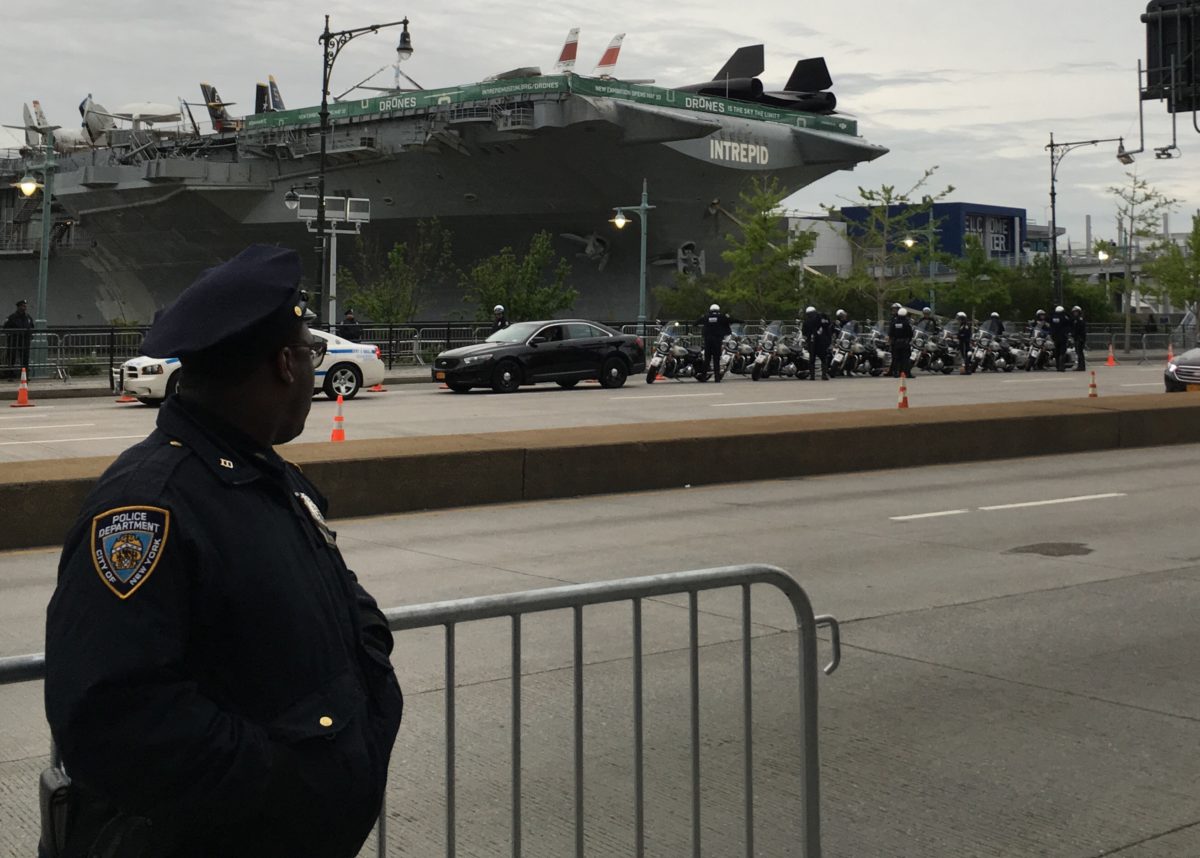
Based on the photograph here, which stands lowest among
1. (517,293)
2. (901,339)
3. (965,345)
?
(965,345)

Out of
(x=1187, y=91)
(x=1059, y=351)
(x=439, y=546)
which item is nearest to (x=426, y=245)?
(x=1059, y=351)

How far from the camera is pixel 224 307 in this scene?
7.13 ft

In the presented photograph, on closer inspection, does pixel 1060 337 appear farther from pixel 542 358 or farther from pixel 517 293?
pixel 542 358

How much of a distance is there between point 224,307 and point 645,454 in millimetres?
12499

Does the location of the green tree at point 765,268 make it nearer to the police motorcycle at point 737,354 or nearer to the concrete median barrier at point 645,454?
the police motorcycle at point 737,354

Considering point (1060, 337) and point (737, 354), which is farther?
point (1060, 337)

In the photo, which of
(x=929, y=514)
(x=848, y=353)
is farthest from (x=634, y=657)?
(x=848, y=353)

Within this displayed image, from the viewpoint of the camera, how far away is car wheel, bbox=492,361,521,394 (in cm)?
2894

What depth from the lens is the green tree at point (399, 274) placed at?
46.9 m

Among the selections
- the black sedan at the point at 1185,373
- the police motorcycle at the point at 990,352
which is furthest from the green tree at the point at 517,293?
the black sedan at the point at 1185,373

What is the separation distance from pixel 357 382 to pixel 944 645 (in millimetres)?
21455

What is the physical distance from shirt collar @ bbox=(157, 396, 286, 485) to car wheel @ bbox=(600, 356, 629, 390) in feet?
94.0

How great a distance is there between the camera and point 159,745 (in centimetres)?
194

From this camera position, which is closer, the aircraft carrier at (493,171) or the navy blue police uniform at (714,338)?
the navy blue police uniform at (714,338)
